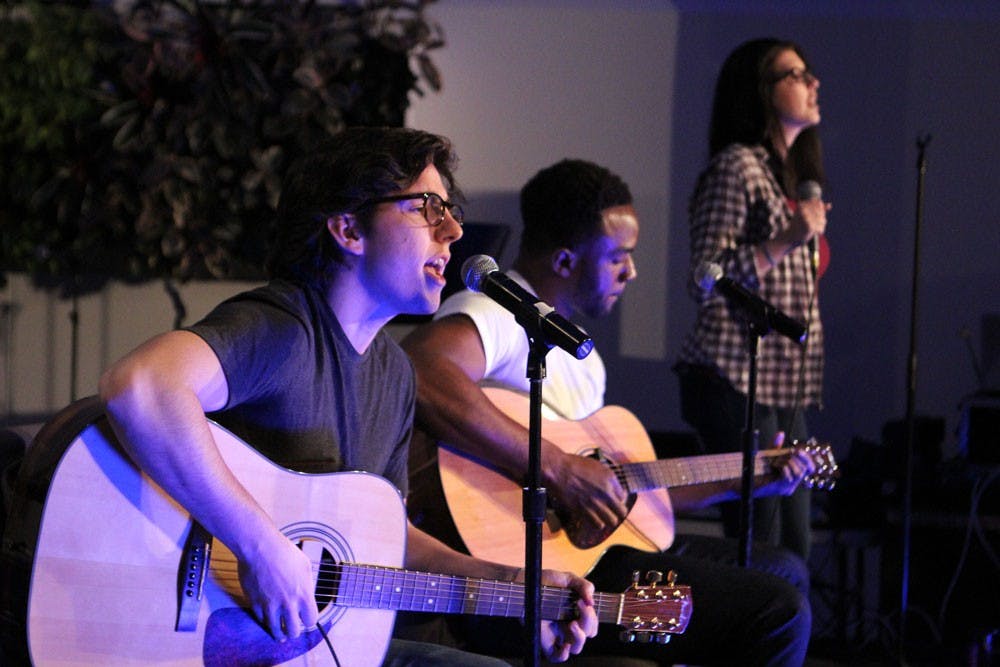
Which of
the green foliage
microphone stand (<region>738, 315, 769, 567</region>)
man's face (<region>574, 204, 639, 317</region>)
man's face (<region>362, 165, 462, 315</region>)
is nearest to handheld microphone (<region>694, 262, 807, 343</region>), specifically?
microphone stand (<region>738, 315, 769, 567</region>)

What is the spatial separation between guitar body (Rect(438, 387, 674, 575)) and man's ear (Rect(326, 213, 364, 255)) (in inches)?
26.8

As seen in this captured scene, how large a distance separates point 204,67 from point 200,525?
358 centimetres

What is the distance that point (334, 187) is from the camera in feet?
7.36

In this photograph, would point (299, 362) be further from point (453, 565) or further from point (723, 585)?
point (723, 585)

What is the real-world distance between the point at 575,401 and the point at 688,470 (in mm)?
363

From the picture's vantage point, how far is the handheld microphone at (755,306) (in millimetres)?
2840

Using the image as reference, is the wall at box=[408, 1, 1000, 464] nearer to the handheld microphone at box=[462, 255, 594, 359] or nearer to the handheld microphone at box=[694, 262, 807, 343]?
the handheld microphone at box=[694, 262, 807, 343]

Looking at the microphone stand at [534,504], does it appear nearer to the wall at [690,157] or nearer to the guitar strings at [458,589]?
the guitar strings at [458,589]

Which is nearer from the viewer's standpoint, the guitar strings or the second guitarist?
the guitar strings

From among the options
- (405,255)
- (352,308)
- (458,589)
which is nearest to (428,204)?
(405,255)

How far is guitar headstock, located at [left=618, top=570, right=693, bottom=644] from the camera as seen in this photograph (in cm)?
241

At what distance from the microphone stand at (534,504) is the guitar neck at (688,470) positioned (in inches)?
40.1

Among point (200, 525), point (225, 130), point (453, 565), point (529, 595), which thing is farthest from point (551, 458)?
point (225, 130)

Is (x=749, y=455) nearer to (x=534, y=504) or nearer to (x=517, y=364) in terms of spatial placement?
(x=517, y=364)
